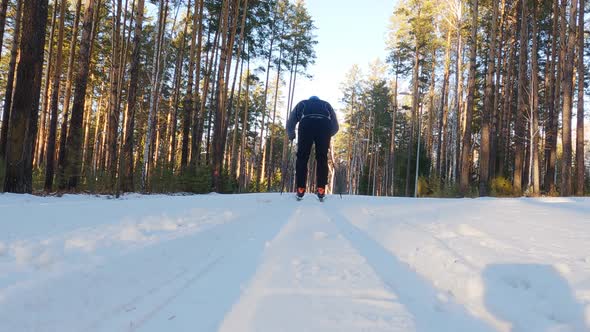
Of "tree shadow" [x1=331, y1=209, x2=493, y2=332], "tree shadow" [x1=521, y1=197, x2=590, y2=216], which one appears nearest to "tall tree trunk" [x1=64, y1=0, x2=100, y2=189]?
"tree shadow" [x1=331, y1=209, x2=493, y2=332]

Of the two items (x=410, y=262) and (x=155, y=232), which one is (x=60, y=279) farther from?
(x=410, y=262)

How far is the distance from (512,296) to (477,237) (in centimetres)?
121

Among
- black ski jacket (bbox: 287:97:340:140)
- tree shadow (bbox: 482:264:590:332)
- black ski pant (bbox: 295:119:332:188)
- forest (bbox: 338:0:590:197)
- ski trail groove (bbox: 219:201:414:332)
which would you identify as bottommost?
ski trail groove (bbox: 219:201:414:332)

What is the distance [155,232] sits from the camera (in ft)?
8.74

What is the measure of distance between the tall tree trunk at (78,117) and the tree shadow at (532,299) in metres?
8.56

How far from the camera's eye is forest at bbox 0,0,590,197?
846 cm

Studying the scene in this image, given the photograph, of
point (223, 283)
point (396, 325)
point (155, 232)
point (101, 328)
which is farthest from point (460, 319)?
point (155, 232)

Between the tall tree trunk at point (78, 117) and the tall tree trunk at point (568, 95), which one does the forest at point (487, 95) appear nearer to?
the tall tree trunk at point (568, 95)

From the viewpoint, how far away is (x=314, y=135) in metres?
6.58

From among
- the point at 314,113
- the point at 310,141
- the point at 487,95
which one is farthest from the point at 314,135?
the point at 487,95

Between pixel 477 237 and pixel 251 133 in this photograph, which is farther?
pixel 251 133

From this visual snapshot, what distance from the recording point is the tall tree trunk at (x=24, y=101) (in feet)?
20.6

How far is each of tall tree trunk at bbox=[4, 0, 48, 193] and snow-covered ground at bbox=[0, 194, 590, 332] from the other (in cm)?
431

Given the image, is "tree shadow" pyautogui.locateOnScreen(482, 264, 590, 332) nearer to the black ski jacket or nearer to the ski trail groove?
the ski trail groove
